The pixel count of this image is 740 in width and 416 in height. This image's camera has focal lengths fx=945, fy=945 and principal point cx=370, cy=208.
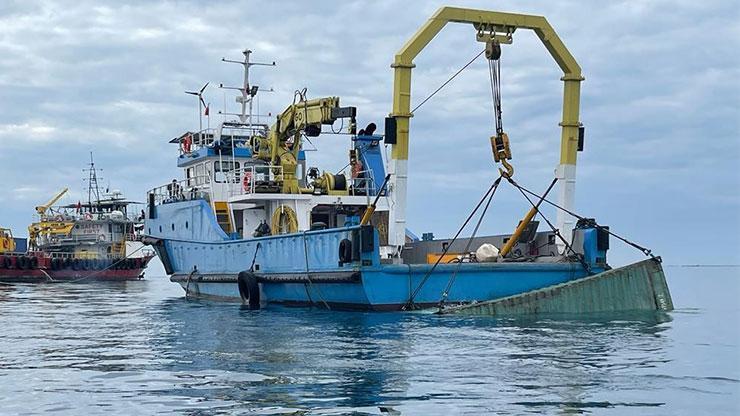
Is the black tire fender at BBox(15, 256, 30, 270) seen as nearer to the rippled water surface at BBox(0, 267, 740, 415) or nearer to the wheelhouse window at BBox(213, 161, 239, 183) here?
the wheelhouse window at BBox(213, 161, 239, 183)

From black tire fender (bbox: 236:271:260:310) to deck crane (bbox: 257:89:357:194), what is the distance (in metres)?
2.92

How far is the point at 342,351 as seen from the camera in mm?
12227

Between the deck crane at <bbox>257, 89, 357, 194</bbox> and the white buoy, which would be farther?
the deck crane at <bbox>257, 89, 357, 194</bbox>

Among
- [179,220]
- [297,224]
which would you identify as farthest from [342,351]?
[179,220]

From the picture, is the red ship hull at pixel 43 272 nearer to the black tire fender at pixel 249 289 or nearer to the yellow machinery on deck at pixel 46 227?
the yellow machinery on deck at pixel 46 227

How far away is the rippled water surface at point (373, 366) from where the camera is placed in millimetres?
8578

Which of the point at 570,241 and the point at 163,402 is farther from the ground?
the point at 570,241

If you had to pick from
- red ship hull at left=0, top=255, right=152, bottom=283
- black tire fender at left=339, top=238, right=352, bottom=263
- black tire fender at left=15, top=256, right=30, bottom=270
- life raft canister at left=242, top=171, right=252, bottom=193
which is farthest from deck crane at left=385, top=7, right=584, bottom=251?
black tire fender at left=15, top=256, right=30, bottom=270

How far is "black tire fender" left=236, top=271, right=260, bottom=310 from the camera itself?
20.6 metres

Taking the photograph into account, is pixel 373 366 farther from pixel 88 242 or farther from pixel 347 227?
pixel 88 242

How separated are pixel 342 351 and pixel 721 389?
4734 mm

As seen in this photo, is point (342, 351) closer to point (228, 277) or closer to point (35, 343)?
point (35, 343)

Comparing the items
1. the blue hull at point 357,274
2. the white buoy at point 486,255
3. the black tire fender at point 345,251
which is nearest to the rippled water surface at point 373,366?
the blue hull at point 357,274

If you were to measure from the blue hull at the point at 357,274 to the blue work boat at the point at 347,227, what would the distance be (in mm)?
25
